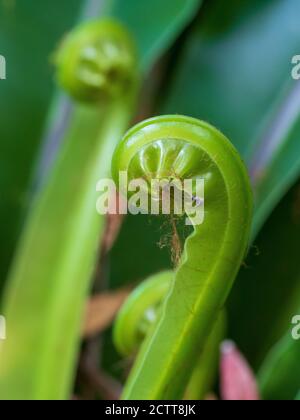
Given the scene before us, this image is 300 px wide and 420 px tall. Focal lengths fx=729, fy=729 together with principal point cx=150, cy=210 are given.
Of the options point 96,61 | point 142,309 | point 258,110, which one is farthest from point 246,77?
point 142,309

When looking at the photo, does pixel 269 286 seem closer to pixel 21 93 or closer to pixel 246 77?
pixel 246 77

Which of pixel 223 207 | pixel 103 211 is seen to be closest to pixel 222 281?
pixel 223 207

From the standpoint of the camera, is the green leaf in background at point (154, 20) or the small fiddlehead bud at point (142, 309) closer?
the small fiddlehead bud at point (142, 309)

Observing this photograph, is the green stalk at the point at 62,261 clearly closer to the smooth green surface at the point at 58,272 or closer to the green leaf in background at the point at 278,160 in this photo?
the smooth green surface at the point at 58,272

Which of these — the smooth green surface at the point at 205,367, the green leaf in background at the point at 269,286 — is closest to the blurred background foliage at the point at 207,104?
the green leaf in background at the point at 269,286

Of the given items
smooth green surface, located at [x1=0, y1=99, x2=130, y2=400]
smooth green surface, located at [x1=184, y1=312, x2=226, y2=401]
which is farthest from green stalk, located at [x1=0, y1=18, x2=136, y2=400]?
smooth green surface, located at [x1=184, y1=312, x2=226, y2=401]

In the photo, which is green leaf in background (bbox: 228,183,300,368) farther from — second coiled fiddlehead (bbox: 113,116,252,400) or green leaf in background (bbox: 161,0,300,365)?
second coiled fiddlehead (bbox: 113,116,252,400)

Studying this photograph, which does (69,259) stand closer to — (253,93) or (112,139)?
(112,139)

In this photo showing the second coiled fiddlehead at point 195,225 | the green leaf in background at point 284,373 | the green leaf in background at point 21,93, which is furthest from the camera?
the green leaf in background at point 21,93
